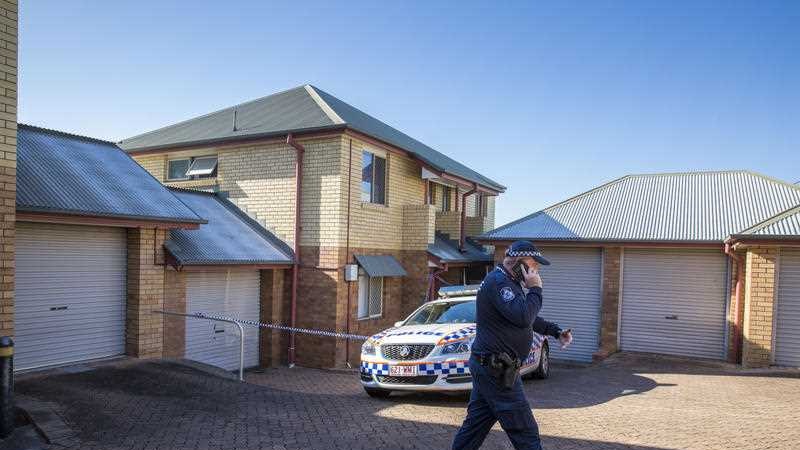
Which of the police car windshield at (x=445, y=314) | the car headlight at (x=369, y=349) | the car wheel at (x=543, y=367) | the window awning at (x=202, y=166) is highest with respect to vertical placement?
the window awning at (x=202, y=166)

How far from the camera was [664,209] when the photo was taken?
14.5 meters

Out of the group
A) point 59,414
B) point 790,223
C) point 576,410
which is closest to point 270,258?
point 59,414

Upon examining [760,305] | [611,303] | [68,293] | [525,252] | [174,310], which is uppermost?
[525,252]

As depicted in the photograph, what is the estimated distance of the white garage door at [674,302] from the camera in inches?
511

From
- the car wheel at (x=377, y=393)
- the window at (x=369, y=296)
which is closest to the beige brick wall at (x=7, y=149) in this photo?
the car wheel at (x=377, y=393)

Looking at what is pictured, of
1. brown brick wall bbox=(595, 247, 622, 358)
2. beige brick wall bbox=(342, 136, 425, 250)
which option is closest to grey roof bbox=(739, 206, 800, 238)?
brown brick wall bbox=(595, 247, 622, 358)

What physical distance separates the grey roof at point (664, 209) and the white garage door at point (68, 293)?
30.5ft

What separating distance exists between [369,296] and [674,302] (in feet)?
24.9

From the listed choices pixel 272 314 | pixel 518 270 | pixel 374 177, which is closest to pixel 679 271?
pixel 374 177

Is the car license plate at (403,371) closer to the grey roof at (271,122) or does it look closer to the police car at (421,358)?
the police car at (421,358)

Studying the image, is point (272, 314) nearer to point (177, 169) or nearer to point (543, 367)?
point (177, 169)

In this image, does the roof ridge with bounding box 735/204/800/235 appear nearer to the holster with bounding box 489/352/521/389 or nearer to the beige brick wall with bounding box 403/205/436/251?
the beige brick wall with bounding box 403/205/436/251

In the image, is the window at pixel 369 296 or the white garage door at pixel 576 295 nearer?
the white garage door at pixel 576 295

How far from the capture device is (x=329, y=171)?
42.7ft
